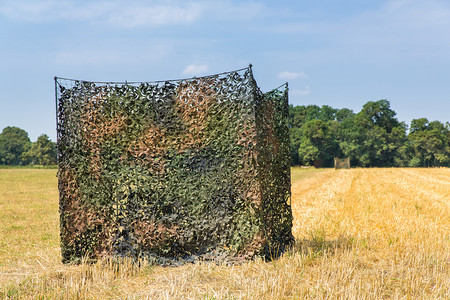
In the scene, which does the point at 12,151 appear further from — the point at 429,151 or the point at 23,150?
the point at 429,151

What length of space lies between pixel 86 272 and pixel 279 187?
158 inches

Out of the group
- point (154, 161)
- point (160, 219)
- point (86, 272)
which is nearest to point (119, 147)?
point (154, 161)

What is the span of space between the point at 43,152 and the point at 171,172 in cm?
9325

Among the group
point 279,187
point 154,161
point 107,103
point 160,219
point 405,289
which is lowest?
point 405,289

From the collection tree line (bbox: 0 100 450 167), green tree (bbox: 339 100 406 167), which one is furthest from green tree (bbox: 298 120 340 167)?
green tree (bbox: 339 100 406 167)

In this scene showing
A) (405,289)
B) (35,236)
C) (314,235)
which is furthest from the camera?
(35,236)

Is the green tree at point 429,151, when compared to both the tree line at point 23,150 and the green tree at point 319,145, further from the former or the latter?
the tree line at point 23,150

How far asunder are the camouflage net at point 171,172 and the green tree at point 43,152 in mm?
88175

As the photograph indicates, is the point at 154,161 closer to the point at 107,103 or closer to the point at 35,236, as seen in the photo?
the point at 107,103

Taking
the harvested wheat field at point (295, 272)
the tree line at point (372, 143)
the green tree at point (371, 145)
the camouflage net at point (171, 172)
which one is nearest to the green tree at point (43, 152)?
the tree line at point (372, 143)

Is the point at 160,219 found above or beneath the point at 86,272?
above

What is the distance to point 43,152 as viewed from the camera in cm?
8850

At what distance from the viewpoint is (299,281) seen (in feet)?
18.3

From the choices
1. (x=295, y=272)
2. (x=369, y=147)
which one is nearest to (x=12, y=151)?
(x=369, y=147)
